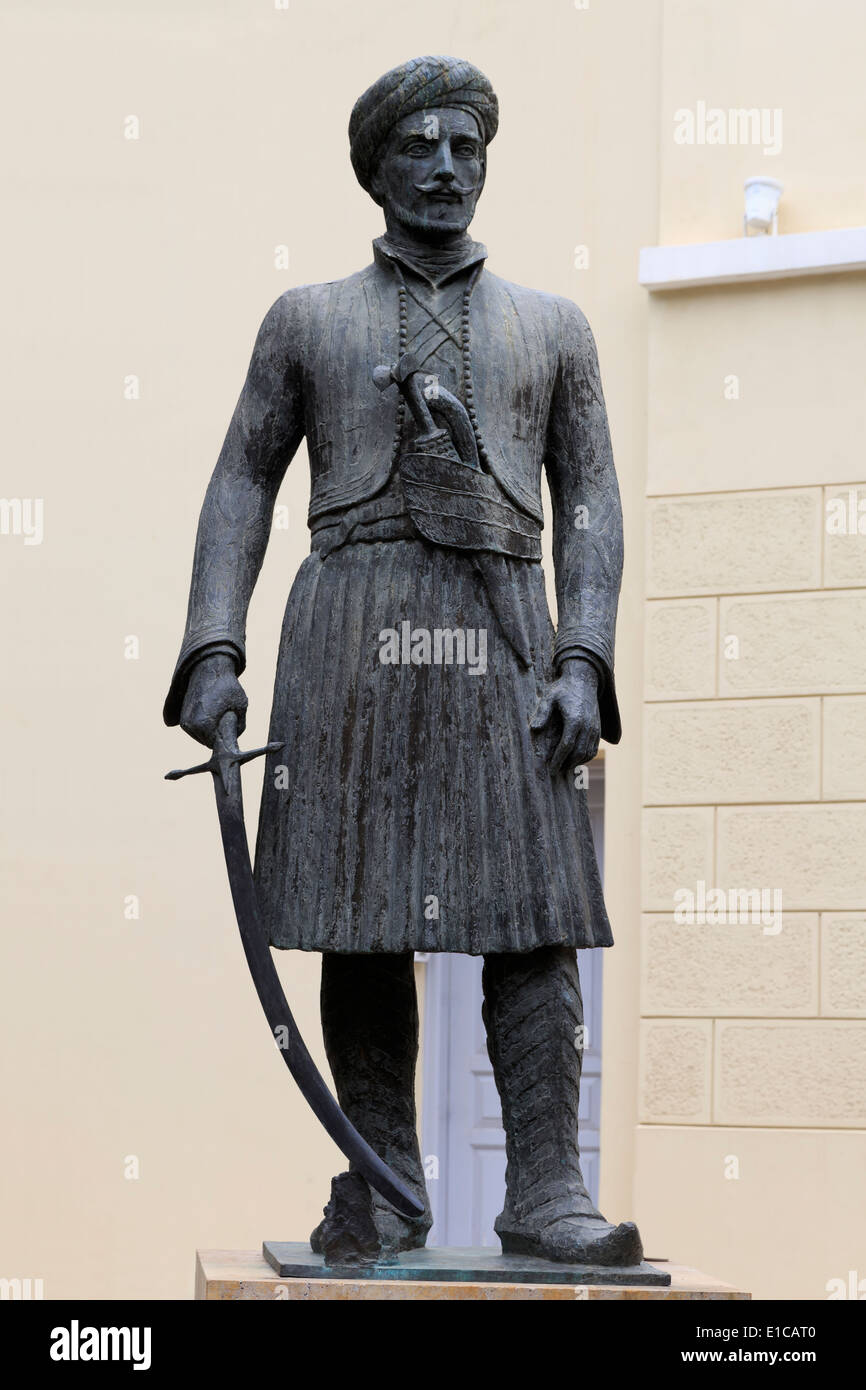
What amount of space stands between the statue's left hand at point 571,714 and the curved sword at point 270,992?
22.1 inches

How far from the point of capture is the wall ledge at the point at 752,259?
8.70 meters

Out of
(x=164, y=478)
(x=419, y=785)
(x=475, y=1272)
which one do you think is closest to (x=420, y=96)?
(x=419, y=785)

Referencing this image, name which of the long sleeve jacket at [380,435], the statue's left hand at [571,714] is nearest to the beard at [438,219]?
the long sleeve jacket at [380,435]

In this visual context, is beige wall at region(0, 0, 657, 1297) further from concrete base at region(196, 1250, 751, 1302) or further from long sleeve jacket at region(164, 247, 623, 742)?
concrete base at region(196, 1250, 751, 1302)

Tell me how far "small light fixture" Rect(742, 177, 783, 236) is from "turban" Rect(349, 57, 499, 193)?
13.2 feet

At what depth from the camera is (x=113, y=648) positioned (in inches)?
378

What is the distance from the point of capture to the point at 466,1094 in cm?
977

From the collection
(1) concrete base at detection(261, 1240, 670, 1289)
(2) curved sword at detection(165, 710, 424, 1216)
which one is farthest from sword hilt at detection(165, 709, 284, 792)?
(1) concrete base at detection(261, 1240, 670, 1289)

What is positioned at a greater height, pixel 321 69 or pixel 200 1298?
pixel 321 69

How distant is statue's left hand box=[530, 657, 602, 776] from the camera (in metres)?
4.76

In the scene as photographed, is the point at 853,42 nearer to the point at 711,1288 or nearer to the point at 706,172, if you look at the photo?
the point at 706,172

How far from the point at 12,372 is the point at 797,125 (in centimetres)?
331

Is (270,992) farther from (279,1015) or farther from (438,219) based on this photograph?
(438,219)

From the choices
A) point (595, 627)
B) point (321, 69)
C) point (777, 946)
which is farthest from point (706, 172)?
point (595, 627)
